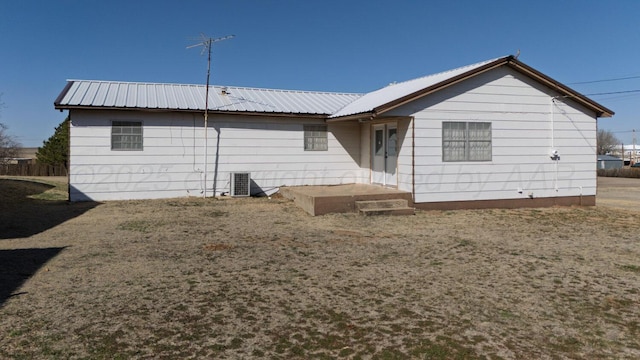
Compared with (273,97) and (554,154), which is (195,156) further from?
(554,154)

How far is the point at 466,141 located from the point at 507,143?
1.31 m

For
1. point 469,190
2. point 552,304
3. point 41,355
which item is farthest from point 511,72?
point 41,355

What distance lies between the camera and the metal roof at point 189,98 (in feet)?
44.7

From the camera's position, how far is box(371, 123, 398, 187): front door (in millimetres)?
13203

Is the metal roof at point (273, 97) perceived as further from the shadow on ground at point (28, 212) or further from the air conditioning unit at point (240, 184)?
the shadow on ground at point (28, 212)

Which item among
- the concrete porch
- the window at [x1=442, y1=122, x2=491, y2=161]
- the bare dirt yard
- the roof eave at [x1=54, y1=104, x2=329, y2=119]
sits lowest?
the bare dirt yard

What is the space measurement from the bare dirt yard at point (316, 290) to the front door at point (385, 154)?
11.5 ft

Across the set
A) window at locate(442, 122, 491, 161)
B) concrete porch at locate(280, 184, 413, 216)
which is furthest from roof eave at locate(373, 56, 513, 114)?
concrete porch at locate(280, 184, 413, 216)

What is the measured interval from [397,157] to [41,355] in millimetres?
10514

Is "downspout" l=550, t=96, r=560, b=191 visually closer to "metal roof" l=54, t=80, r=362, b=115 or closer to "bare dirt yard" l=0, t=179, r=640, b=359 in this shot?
"bare dirt yard" l=0, t=179, r=640, b=359

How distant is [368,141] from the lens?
600 inches

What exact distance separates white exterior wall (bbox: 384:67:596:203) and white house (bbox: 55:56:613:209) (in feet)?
0.10

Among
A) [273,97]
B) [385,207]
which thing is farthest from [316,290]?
[273,97]

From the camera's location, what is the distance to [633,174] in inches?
1357
